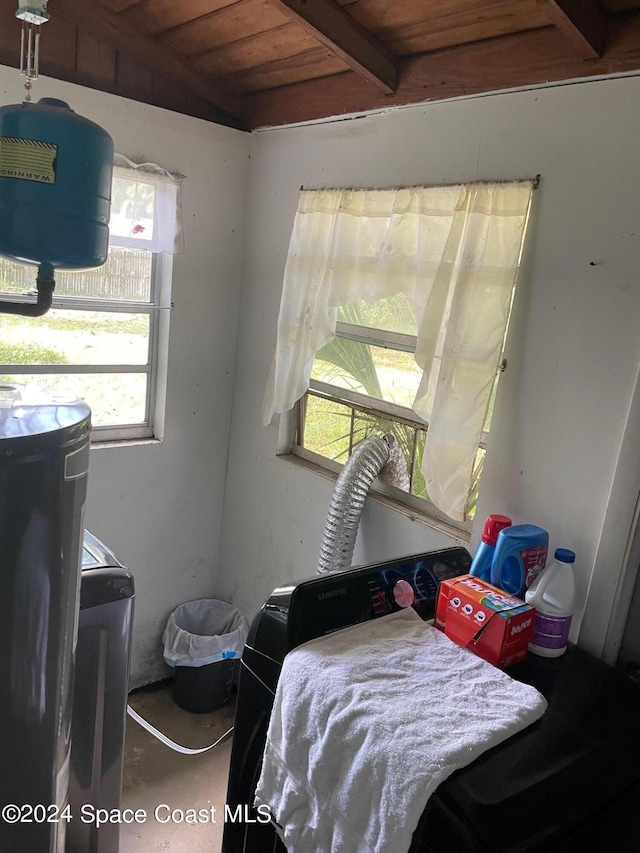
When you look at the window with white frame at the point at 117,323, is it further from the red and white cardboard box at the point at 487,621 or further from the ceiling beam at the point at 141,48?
the red and white cardboard box at the point at 487,621

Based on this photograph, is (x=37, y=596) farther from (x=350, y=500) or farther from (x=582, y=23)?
(x=582, y=23)

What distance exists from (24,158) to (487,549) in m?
1.37

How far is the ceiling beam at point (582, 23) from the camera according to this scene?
56.5 inches

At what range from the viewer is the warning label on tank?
4.28 ft

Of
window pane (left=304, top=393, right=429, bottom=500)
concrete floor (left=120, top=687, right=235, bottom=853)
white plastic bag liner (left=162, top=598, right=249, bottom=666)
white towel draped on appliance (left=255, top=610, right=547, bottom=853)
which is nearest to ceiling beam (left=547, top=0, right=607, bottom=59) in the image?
window pane (left=304, top=393, right=429, bottom=500)

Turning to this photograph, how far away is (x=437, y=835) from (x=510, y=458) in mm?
1010

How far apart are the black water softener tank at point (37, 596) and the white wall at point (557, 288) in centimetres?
114

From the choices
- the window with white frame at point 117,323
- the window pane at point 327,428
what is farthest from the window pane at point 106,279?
the window pane at point 327,428

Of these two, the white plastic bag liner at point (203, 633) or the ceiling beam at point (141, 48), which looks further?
the white plastic bag liner at point (203, 633)

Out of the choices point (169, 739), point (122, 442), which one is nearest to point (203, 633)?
point (169, 739)

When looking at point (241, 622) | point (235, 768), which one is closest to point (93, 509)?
point (241, 622)

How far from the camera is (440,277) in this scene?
6.18 feet

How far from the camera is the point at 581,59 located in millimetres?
1558

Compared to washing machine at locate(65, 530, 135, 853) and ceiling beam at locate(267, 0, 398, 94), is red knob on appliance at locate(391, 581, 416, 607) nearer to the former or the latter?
washing machine at locate(65, 530, 135, 853)
